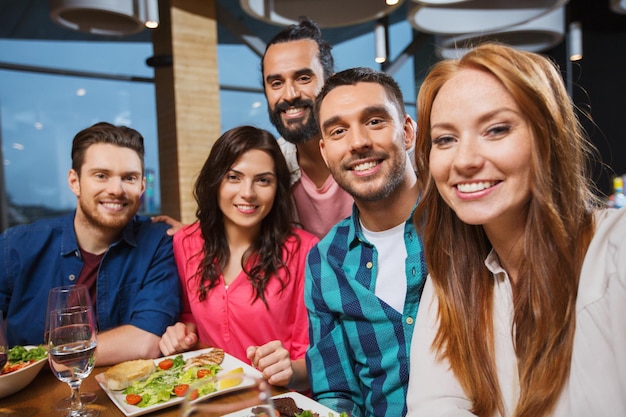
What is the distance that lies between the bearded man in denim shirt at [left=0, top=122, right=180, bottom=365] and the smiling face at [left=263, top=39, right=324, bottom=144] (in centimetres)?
82

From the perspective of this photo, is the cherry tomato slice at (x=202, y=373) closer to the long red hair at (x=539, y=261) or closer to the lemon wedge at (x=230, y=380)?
the long red hair at (x=539, y=261)

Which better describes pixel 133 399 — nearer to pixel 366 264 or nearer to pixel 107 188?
pixel 366 264

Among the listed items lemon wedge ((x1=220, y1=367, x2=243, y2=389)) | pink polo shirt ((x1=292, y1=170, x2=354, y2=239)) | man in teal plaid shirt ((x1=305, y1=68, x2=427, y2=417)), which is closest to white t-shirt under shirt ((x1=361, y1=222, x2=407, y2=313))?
man in teal plaid shirt ((x1=305, y1=68, x2=427, y2=417))

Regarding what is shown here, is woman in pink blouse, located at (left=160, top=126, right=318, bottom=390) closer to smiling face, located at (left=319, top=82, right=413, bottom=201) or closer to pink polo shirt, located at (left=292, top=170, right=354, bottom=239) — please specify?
pink polo shirt, located at (left=292, top=170, right=354, bottom=239)

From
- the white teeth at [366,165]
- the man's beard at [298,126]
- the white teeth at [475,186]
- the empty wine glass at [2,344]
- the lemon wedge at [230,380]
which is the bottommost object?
the empty wine glass at [2,344]

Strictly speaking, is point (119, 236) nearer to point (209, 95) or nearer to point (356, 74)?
point (356, 74)

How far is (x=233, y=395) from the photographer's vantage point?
47cm

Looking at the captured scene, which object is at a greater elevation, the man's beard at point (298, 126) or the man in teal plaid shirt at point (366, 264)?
the man's beard at point (298, 126)

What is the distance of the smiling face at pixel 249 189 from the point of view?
7.17 ft

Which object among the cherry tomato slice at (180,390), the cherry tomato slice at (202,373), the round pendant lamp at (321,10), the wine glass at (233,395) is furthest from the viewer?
the round pendant lamp at (321,10)

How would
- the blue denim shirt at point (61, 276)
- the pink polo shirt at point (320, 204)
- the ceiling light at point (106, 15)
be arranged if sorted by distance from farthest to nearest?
the ceiling light at point (106, 15)
the pink polo shirt at point (320, 204)
the blue denim shirt at point (61, 276)

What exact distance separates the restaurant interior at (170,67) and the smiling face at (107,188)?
2.15 metres

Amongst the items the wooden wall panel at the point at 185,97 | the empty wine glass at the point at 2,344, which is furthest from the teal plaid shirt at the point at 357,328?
the wooden wall panel at the point at 185,97

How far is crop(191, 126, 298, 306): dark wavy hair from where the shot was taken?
85.3 inches
